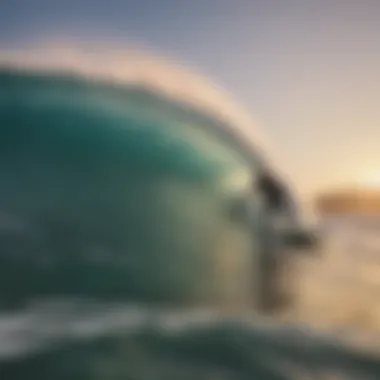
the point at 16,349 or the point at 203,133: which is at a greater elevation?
the point at 203,133

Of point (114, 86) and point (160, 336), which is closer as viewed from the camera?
point (160, 336)

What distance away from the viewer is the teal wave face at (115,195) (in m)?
1.10

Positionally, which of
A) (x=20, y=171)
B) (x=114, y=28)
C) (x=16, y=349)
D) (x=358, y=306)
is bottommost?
(x=16, y=349)

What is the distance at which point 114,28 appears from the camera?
1.19m

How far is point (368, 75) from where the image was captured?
120 centimetres

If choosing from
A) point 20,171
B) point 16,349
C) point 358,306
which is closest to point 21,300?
point 16,349

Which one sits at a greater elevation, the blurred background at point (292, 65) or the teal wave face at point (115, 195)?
the blurred background at point (292, 65)

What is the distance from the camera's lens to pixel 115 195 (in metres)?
1.14

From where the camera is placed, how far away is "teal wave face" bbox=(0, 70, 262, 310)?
1104 mm

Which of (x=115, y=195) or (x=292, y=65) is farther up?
(x=292, y=65)

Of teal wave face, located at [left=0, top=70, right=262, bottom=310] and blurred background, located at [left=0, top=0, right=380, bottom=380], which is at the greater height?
blurred background, located at [left=0, top=0, right=380, bottom=380]

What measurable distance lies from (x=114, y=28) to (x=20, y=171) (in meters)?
0.27

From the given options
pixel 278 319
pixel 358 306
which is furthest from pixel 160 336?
pixel 358 306

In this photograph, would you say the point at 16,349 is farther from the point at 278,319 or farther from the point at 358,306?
the point at 358,306
